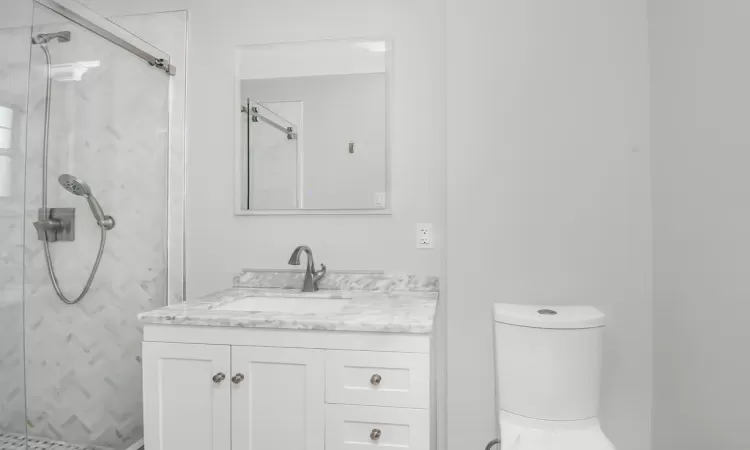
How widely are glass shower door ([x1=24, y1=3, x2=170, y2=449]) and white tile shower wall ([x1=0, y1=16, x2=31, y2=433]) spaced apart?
37mm

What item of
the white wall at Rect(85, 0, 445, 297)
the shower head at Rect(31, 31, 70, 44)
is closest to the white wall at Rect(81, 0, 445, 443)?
the white wall at Rect(85, 0, 445, 297)

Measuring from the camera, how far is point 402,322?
131cm

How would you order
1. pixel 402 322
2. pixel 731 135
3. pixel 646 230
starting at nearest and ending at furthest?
pixel 731 135, pixel 402 322, pixel 646 230

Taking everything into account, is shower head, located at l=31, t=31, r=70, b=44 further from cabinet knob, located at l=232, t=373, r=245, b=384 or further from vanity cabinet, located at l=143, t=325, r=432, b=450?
cabinet knob, located at l=232, t=373, r=245, b=384

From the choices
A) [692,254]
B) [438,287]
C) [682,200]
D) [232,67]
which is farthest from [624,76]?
[232,67]

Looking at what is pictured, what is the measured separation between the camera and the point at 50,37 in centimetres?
148

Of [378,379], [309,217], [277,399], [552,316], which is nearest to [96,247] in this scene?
[309,217]

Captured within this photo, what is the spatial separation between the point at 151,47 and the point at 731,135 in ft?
7.28

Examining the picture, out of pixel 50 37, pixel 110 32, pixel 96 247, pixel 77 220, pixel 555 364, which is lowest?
pixel 555 364

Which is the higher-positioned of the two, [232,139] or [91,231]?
[232,139]

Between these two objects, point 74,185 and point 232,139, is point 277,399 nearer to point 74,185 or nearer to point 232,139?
point 74,185

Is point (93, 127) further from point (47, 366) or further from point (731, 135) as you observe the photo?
point (731, 135)

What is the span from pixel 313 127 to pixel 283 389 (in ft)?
3.72

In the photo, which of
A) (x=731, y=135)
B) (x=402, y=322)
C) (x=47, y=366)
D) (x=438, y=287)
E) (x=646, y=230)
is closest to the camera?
(x=731, y=135)
